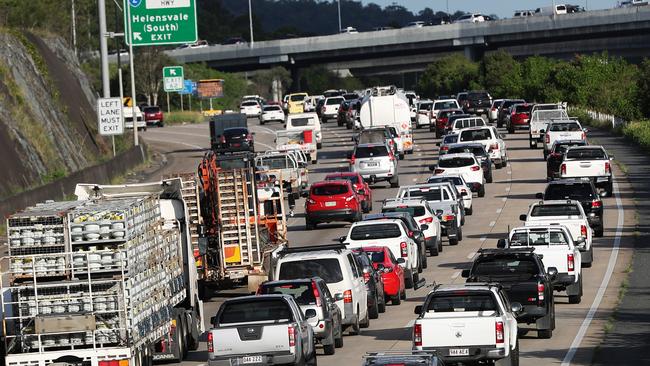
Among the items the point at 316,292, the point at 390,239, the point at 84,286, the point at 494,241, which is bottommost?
the point at 494,241

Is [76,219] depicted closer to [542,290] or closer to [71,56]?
[542,290]

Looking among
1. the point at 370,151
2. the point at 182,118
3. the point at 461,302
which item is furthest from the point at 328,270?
the point at 182,118

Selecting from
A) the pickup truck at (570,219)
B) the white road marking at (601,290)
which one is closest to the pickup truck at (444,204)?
the pickup truck at (570,219)

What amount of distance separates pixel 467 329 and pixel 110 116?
38.8m

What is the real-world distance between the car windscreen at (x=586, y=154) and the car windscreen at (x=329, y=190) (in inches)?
359

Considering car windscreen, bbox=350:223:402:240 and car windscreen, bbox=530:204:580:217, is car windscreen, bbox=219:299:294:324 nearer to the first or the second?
car windscreen, bbox=350:223:402:240

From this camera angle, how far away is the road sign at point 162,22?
6384cm

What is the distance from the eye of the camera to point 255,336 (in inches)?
898

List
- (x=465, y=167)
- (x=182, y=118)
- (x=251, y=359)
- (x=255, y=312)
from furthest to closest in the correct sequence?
(x=182, y=118) → (x=465, y=167) → (x=255, y=312) → (x=251, y=359)

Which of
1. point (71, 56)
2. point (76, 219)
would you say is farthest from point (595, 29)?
point (76, 219)

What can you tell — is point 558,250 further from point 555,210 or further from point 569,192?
point 569,192

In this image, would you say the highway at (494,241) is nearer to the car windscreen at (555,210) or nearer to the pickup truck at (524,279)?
the pickup truck at (524,279)

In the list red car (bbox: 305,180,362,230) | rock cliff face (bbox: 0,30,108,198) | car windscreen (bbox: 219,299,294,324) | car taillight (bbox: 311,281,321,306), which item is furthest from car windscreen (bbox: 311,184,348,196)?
car windscreen (bbox: 219,299,294,324)

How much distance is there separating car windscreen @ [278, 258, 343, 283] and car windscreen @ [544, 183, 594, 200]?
57.8 ft
